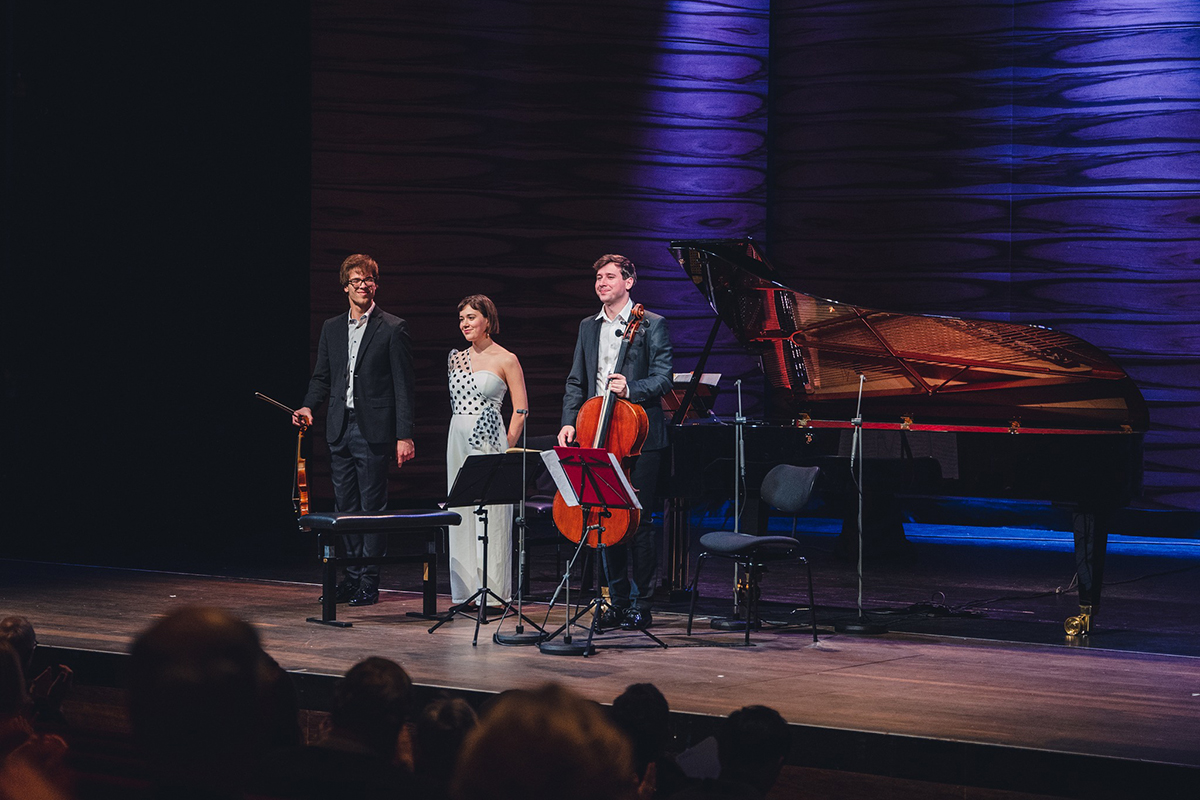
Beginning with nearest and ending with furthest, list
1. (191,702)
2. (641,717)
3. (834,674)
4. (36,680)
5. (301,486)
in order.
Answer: (191,702)
(641,717)
(36,680)
(834,674)
(301,486)

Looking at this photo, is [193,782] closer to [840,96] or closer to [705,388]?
[705,388]

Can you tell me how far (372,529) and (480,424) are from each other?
2.51 ft

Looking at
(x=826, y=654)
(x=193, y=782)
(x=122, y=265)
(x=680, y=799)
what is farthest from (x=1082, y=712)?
(x=122, y=265)

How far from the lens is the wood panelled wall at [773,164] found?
29.9 feet

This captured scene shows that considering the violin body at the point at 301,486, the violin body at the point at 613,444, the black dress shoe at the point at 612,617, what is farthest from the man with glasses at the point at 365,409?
the black dress shoe at the point at 612,617

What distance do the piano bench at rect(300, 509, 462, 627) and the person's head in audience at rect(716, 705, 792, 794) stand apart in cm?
344

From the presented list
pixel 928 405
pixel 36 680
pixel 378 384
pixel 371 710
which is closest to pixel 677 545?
pixel 928 405

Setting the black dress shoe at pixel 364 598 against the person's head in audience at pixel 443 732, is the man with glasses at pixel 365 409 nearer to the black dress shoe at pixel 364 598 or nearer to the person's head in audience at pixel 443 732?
the black dress shoe at pixel 364 598

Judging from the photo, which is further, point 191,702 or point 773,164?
point 773,164

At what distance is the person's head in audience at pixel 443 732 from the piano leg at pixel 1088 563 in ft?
12.6

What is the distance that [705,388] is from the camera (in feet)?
22.1

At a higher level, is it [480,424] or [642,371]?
[642,371]

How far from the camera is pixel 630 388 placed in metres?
5.64

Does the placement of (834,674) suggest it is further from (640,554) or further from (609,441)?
(609,441)
